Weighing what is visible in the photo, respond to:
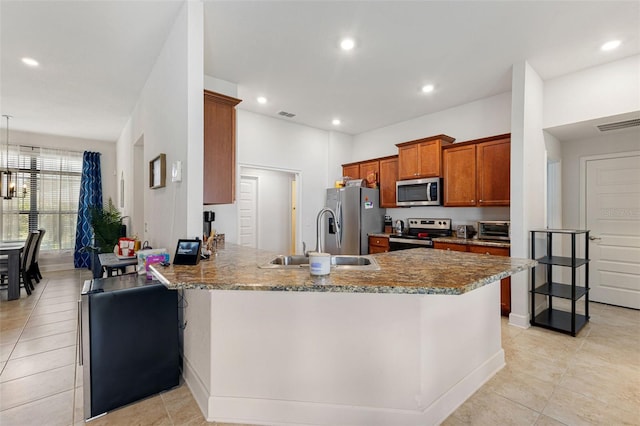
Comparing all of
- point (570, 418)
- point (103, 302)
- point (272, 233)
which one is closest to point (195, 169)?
point (103, 302)

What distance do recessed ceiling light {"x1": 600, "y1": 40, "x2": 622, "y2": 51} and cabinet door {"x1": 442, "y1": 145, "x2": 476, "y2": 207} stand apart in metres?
1.51

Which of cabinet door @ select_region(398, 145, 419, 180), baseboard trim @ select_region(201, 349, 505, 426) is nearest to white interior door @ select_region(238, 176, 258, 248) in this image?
cabinet door @ select_region(398, 145, 419, 180)

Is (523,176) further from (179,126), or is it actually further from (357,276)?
(179,126)

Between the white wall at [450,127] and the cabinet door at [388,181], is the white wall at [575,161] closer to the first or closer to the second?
the white wall at [450,127]

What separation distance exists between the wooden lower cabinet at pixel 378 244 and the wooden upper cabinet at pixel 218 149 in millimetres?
2795

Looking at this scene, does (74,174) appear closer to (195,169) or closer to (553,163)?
(195,169)

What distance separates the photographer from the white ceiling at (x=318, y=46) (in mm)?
2367

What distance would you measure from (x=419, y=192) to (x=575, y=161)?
2.12 meters

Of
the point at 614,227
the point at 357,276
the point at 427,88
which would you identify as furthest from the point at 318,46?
the point at 614,227

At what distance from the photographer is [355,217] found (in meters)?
5.06

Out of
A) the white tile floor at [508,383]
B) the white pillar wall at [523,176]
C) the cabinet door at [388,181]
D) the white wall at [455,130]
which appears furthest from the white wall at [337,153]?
the white tile floor at [508,383]

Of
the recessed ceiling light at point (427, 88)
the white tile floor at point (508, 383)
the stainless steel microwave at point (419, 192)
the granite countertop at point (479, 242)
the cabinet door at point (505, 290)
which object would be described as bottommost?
the white tile floor at point (508, 383)

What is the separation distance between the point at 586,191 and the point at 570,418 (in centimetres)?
348

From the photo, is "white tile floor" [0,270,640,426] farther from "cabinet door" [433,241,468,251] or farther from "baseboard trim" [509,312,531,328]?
"cabinet door" [433,241,468,251]
